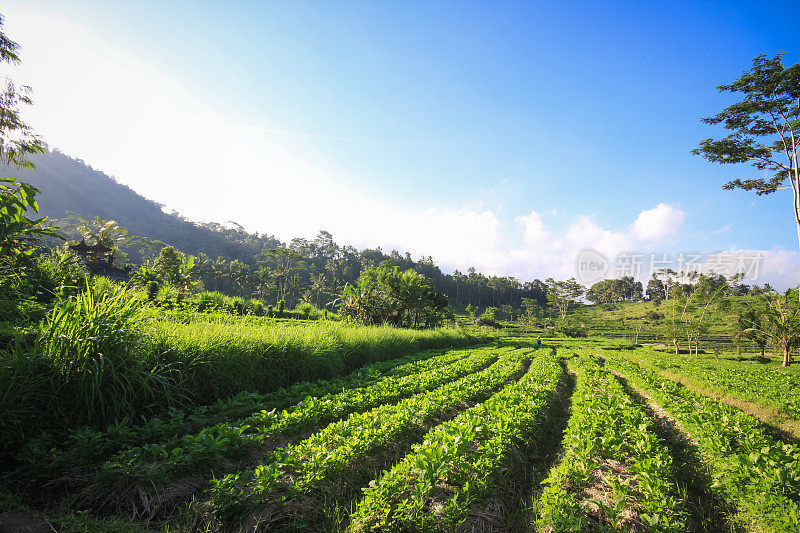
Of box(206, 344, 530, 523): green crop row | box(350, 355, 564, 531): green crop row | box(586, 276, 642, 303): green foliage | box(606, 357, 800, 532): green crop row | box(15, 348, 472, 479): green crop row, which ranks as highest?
box(586, 276, 642, 303): green foliage

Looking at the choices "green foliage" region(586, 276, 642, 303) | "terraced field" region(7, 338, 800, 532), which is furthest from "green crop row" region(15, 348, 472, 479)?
"green foliage" region(586, 276, 642, 303)

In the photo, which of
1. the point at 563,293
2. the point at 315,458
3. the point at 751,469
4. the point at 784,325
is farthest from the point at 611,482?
the point at 563,293

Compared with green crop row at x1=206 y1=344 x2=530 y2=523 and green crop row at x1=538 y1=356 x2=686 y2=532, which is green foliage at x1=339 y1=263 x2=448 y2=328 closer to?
green crop row at x1=206 y1=344 x2=530 y2=523

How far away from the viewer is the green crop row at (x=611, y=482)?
3248 mm

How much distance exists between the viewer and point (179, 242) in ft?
338

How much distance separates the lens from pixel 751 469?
3865 millimetres

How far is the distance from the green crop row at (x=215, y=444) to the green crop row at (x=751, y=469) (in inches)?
230

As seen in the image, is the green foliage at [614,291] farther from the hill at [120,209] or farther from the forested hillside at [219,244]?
the hill at [120,209]

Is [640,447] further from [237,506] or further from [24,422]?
[24,422]

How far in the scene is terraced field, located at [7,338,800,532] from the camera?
3.10 m

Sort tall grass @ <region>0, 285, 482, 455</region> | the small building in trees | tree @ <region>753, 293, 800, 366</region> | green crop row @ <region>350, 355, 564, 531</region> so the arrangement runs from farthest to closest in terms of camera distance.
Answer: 1. tree @ <region>753, 293, 800, 366</region>
2. the small building in trees
3. tall grass @ <region>0, 285, 482, 455</region>
4. green crop row @ <region>350, 355, 564, 531</region>

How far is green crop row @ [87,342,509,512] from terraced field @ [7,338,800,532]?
0.8 inches

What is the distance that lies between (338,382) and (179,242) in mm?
121370

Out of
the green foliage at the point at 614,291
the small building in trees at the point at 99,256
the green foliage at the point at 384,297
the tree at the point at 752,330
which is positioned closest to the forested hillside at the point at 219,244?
the green foliage at the point at 614,291
